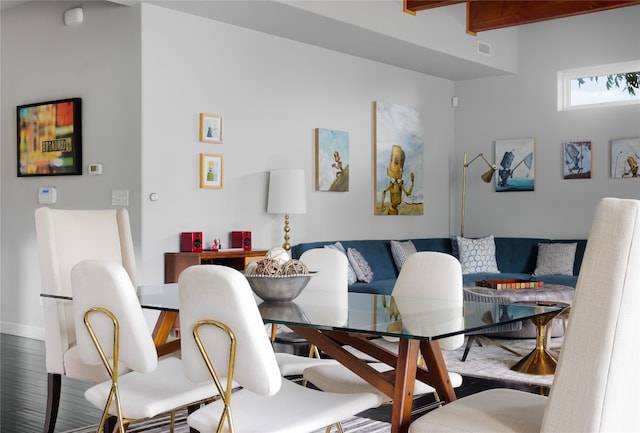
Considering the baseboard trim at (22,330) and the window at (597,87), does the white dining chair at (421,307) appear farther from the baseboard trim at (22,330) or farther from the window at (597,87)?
the window at (597,87)

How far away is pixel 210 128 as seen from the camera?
6.54 metres

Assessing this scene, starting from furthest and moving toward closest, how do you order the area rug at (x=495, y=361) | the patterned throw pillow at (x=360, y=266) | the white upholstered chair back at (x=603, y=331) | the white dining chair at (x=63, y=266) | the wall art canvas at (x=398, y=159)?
the wall art canvas at (x=398, y=159), the patterned throw pillow at (x=360, y=266), the area rug at (x=495, y=361), the white dining chair at (x=63, y=266), the white upholstered chair back at (x=603, y=331)

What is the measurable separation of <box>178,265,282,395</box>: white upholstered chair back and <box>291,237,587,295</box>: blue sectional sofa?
14.9 feet

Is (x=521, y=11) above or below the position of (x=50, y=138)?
above

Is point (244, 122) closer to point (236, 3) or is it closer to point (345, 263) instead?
point (236, 3)

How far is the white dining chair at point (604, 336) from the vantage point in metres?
1.90


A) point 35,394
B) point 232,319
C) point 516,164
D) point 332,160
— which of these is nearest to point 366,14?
point 332,160

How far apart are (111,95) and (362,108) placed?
110 inches

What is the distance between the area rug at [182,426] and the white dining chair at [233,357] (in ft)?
4.97

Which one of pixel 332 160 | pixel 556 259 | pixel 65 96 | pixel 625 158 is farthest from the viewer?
pixel 625 158

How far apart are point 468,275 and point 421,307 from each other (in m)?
5.32

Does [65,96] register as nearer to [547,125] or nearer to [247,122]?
[247,122]

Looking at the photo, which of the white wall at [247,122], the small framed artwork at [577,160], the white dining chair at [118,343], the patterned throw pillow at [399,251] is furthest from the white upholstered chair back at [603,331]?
the small framed artwork at [577,160]

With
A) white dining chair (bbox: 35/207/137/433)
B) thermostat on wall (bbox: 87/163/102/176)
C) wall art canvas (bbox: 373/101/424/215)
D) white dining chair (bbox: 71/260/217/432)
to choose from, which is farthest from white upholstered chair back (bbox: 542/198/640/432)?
wall art canvas (bbox: 373/101/424/215)
